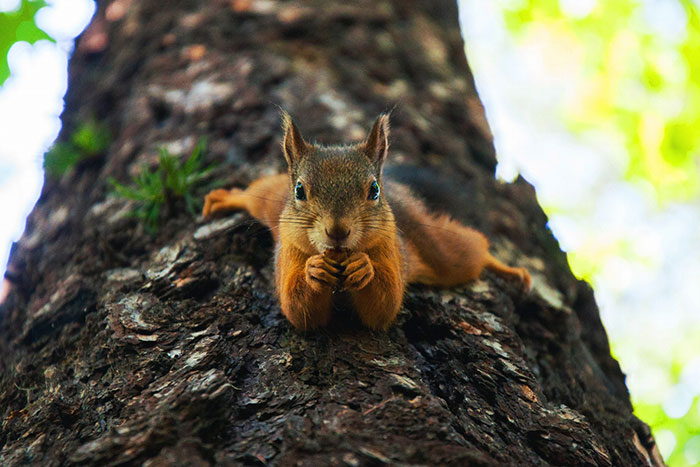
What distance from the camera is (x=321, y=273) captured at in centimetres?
213

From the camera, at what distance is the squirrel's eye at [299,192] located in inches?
95.8

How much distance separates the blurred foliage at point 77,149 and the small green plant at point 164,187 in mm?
523

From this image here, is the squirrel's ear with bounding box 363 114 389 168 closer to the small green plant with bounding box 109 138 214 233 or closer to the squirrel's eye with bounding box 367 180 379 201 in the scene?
the squirrel's eye with bounding box 367 180 379 201

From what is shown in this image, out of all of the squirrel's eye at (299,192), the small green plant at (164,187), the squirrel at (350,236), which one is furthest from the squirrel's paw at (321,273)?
the small green plant at (164,187)

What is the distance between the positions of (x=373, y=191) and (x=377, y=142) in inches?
10.6

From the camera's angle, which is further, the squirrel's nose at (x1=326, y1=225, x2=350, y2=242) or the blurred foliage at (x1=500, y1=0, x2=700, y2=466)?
the blurred foliage at (x1=500, y1=0, x2=700, y2=466)

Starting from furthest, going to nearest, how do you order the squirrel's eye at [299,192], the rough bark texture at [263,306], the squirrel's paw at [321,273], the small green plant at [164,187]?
the small green plant at [164,187] < the squirrel's eye at [299,192] < the squirrel's paw at [321,273] < the rough bark texture at [263,306]

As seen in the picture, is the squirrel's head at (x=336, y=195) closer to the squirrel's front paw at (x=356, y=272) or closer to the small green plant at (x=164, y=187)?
the squirrel's front paw at (x=356, y=272)

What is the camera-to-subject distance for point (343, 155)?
2508 mm

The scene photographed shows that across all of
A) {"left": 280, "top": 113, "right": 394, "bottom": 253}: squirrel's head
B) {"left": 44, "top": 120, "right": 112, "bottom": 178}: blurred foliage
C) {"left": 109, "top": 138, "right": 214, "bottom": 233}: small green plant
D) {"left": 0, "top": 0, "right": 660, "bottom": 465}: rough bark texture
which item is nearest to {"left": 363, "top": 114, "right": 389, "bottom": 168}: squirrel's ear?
{"left": 280, "top": 113, "right": 394, "bottom": 253}: squirrel's head

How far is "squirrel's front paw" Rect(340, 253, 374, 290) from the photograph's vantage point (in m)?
2.14

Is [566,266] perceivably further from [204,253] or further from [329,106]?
[204,253]

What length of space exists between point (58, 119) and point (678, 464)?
14.9ft

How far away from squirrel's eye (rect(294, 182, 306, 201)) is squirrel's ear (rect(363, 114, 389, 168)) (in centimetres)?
34
